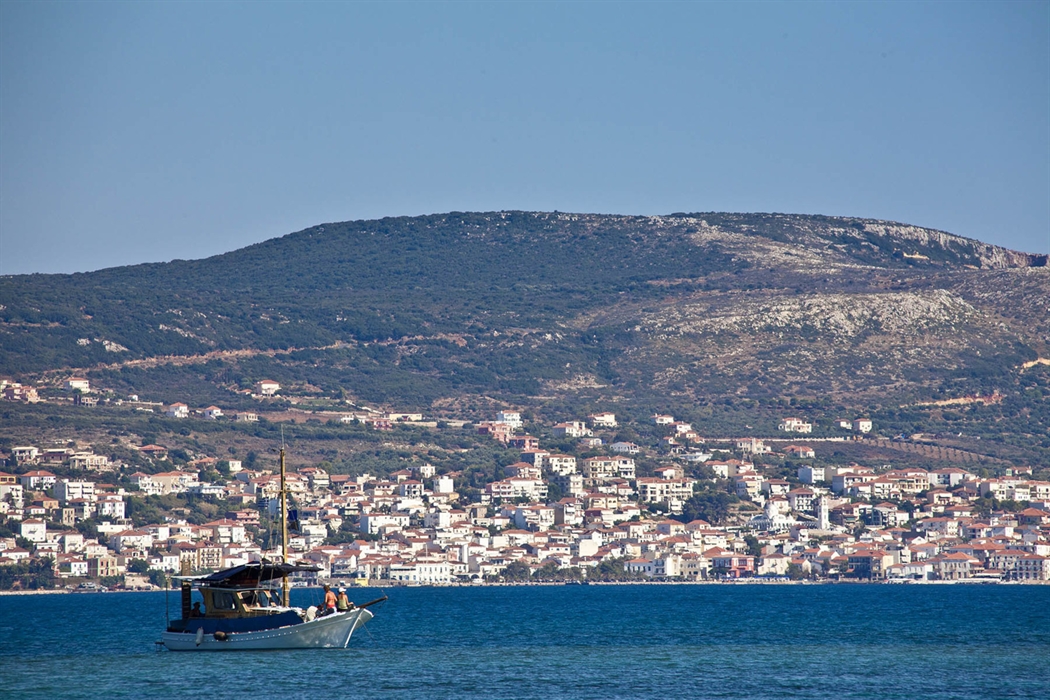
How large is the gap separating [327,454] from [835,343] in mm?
59822

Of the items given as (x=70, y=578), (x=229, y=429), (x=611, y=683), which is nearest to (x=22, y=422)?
(x=229, y=429)

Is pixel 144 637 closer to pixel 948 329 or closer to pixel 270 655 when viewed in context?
pixel 270 655

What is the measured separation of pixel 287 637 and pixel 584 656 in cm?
845

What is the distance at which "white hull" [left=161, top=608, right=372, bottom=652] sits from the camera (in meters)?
51.6

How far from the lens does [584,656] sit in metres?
53.8

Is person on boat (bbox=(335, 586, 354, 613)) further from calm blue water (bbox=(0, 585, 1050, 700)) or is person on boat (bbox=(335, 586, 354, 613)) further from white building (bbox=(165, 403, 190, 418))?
white building (bbox=(165, 403, 190, 418))

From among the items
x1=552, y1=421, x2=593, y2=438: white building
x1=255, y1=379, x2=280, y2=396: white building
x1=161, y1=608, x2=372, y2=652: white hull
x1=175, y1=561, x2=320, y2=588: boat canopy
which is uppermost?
x1=255, y1=379, x2=280, y2=396: white building

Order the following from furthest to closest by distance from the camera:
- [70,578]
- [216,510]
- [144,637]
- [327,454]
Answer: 1. [327,454]
2. [216,510]
3. [70,578]
4. [144,637]

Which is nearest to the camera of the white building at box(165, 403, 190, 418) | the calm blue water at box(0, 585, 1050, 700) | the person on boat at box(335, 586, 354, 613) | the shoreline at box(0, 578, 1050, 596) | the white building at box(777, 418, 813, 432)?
the calm blue water at box(0, 585, 1050, 700)

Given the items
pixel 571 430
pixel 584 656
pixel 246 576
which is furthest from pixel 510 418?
pixel 246 576

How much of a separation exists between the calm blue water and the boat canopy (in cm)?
195

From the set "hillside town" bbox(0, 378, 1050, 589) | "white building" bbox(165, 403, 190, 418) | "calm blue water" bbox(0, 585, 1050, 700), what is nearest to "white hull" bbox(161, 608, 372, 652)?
"calm blue water" bbox(0, 585, 1050, 700)

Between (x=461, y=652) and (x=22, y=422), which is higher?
(x=22, y=422)

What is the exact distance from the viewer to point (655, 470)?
553 feet
